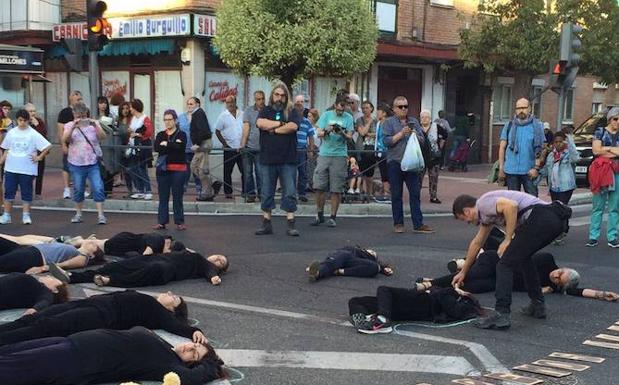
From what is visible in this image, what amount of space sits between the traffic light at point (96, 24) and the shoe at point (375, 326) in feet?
30.8

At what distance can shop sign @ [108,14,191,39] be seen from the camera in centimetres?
1627

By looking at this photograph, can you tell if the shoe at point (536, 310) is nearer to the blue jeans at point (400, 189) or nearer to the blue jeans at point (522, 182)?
the blue jeans at point (522, 182)

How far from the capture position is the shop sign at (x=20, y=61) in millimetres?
17578

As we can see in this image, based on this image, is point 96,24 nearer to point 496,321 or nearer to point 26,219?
point 26,219

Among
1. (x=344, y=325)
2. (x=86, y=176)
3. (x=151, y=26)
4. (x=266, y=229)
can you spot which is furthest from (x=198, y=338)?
(x=151, y=26)

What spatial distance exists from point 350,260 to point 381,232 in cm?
312

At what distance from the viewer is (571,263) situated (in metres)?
8.58

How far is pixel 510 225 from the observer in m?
5.75

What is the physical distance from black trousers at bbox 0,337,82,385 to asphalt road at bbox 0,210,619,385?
3.53 feet

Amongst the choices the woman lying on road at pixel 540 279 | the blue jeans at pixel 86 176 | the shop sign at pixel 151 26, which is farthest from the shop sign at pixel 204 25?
the woman lying on road at pixel 540 279

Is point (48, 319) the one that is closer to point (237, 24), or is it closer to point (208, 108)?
point (237, 24)

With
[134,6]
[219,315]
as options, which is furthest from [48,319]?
[134,6]

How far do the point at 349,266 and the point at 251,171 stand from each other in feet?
18.0

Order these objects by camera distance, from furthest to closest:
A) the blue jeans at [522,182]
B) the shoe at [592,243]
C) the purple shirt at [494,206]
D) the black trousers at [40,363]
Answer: the blue jeans at [522,182]
the shoe at [592,243]
the purple shirt at [494,206]
the black trousers at [40,363]
